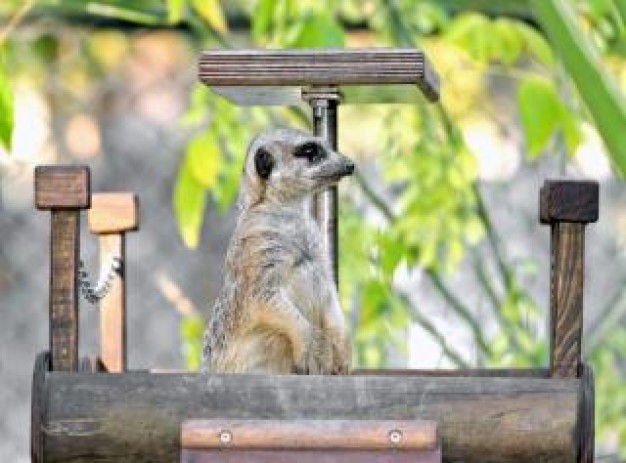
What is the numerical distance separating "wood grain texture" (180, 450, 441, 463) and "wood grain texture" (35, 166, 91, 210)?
268 millimetres

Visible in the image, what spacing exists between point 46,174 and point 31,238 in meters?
2.97

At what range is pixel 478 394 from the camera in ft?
6.49

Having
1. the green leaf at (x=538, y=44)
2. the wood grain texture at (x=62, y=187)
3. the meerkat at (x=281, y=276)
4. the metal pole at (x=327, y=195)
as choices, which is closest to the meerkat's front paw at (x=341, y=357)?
the meerkat at (x=281, y=276)

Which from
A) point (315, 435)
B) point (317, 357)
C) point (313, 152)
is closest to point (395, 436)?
point (315, 435)

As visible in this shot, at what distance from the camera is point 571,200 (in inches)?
78.3

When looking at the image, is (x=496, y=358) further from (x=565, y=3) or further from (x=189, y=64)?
(x=565, y=3)

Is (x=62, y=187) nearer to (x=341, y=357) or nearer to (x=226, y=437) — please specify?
(x=226, y=437)

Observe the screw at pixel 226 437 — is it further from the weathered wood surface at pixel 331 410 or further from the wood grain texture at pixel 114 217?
the wood grain texture at pixel 114 217

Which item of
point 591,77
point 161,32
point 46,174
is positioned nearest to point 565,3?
point 591,77

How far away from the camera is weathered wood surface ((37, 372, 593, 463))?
6.47 ft

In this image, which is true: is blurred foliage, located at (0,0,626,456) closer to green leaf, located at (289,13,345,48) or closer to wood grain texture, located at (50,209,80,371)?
green leaf, located at (289,13,345,48)

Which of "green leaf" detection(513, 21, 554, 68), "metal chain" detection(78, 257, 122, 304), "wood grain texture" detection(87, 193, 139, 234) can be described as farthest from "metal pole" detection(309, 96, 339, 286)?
"green leaf" detection(513, 21, 554, 68)

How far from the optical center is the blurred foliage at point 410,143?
11.1ft

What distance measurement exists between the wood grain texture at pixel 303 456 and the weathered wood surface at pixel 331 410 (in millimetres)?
37
